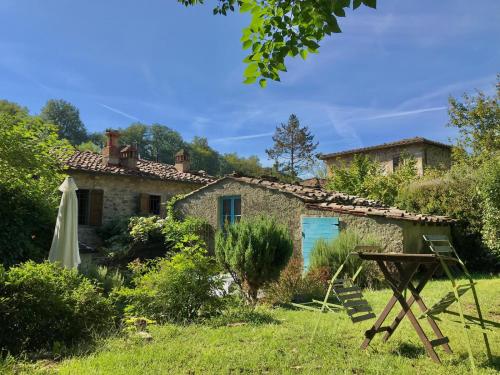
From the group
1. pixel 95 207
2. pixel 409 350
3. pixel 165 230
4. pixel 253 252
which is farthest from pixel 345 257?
pixel 95 207

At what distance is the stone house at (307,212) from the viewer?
1063 centimetres

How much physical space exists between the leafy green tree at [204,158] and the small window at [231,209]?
39078mm

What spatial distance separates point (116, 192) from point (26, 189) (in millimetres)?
8511

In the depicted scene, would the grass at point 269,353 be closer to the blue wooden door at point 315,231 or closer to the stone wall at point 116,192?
the blue wooden door at point 315,231

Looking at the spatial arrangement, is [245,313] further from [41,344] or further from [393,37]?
[393,37]

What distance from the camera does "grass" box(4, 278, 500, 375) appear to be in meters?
3.70

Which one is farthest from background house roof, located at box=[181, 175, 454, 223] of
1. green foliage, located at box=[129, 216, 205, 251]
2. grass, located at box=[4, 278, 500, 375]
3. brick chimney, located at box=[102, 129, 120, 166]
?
brick chimney, located at box=[102, 129, 120, 166]

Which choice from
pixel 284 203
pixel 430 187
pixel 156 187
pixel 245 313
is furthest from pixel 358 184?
pixel 245 313

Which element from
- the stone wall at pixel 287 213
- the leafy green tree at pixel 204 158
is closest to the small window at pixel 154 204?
the stone wall at pixel 287 213

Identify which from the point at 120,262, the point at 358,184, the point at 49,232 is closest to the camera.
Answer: the point at 49,232

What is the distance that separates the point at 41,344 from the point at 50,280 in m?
0.73

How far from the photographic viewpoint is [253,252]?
7.51 m

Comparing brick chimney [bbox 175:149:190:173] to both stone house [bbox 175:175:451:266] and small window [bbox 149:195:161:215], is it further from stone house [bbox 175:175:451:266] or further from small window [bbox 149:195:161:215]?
stone house [bbox 175:175:451:266]

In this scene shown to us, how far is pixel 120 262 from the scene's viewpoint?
14141 mm
